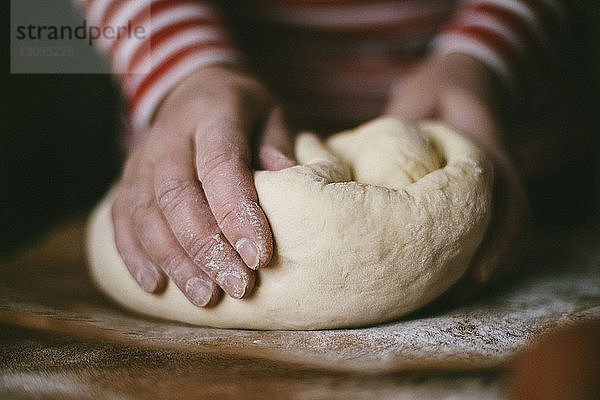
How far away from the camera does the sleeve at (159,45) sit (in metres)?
1.19

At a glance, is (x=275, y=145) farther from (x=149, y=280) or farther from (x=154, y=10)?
(x=154, y=10)

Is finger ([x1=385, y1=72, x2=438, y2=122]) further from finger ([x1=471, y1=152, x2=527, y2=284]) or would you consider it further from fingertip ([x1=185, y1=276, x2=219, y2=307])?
fingertip ([x1=185, y1=276, x2=219, y2=307])

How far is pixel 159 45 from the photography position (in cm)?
122

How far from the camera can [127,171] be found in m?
1.08

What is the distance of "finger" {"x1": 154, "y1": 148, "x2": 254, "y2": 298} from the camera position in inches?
33.0

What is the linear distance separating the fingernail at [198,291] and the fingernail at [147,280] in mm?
90

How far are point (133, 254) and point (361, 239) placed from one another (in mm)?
410

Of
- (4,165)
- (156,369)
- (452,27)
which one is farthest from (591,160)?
(4,165)

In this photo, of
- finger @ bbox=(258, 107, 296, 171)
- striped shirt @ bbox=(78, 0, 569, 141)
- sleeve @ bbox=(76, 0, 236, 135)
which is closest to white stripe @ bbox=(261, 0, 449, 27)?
striped shirt @ bbox=(78, 0, 569, 141)

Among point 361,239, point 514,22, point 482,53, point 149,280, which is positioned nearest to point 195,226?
point 149,280

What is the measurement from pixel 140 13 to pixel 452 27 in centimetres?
73

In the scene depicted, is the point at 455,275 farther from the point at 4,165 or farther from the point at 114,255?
the point at 4,165

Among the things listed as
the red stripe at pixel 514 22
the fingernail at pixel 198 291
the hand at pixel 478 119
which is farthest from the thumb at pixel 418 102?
the fingernail at pixel 198 291

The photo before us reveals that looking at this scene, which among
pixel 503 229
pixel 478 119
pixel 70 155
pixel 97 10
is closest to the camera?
pixel 503 229
